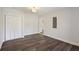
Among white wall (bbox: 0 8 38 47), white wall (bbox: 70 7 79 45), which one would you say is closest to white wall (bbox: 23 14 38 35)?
white wall (bbox: 0 8 38 47)

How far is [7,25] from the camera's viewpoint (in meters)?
1.46

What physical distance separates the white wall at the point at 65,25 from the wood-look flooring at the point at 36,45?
0.26 feet

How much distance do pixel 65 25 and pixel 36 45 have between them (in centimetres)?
54

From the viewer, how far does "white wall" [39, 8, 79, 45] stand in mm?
1427

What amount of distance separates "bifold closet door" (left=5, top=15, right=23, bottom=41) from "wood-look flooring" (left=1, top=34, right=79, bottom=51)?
79 millimetres

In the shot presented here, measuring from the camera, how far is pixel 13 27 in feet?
4.87

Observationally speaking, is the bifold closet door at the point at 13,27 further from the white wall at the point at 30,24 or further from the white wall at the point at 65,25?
the white wall at the point at 65,25

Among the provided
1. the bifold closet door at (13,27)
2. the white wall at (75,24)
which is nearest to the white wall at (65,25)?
the white wall at (75,24)

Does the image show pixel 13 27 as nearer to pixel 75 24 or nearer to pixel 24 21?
pixel 24 21

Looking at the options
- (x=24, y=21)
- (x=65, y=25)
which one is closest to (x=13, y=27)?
(x=24, y=21)

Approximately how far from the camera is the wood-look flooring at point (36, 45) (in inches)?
56.3
